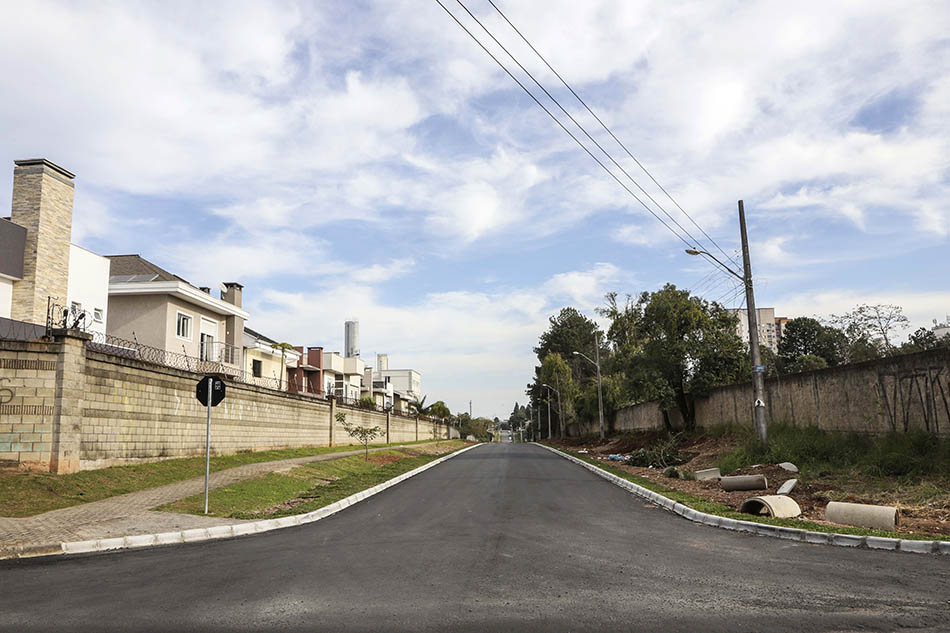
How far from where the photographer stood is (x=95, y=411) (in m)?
18.1

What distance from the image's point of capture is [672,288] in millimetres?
34156

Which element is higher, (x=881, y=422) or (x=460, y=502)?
(x=881, y=422)

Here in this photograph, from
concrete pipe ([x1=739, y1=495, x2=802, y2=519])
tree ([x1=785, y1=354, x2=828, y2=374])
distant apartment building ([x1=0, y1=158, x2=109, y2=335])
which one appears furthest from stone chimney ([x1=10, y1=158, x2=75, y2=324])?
tree ([x1=785, y1=354, x2=828, y2=374])

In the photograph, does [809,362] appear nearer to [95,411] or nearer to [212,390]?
[95,411]

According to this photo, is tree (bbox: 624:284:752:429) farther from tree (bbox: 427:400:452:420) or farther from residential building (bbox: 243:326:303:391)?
tree (bbox: 427:400:452:420)

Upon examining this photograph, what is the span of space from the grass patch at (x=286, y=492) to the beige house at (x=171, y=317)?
12.5m

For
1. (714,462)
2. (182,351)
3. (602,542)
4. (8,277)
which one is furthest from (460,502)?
(182,351)

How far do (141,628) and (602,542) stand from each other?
21.0ft

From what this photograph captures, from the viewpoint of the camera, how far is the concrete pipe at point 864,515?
35.4ft

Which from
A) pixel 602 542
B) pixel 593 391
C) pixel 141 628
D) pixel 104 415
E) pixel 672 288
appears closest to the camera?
pixel 141 628

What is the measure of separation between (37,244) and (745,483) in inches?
1040

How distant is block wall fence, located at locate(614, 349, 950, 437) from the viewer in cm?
1532

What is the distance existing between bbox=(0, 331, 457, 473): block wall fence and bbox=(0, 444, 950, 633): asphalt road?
321 inches

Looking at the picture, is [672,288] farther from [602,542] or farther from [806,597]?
[806,597]
